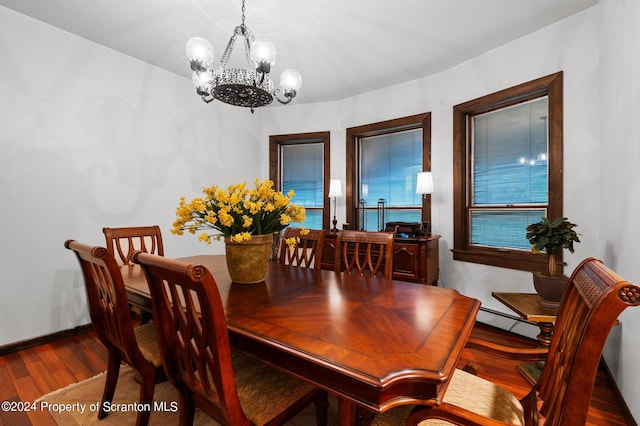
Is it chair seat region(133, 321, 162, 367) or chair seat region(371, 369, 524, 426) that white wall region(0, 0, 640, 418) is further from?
chair seat region(133, 321, 162, 367)

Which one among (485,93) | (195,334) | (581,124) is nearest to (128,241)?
(195,334)

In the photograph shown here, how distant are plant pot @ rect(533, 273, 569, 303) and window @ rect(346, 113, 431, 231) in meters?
1.44

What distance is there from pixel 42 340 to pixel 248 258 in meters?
2.39

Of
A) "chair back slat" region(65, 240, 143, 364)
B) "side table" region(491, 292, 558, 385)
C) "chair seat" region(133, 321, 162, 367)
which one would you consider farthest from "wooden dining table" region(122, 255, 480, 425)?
"side table" region(491, 292, 558, 385)

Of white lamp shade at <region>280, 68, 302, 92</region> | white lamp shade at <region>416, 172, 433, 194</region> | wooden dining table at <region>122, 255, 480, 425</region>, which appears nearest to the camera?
wooden dining table at <region>122, 255, 480, 425</region>

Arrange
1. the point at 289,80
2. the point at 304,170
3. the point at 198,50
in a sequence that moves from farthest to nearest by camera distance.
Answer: the point at 304,170
the point at 289,80
the point at 198,50

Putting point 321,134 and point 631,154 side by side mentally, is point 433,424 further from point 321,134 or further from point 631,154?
point 321,134

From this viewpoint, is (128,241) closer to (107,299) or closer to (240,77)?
(107,299)

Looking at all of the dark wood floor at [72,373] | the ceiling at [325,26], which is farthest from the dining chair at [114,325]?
the ceiling at [325,26]

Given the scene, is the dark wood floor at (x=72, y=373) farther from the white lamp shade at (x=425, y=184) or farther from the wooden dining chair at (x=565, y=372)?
the white lamp shade at (x=425, y=184)

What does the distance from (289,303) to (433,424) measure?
0.69 m

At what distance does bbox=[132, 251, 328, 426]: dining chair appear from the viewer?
33.9 inches

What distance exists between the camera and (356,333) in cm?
100

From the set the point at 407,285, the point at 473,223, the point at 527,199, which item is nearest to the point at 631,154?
the point at 527,199
